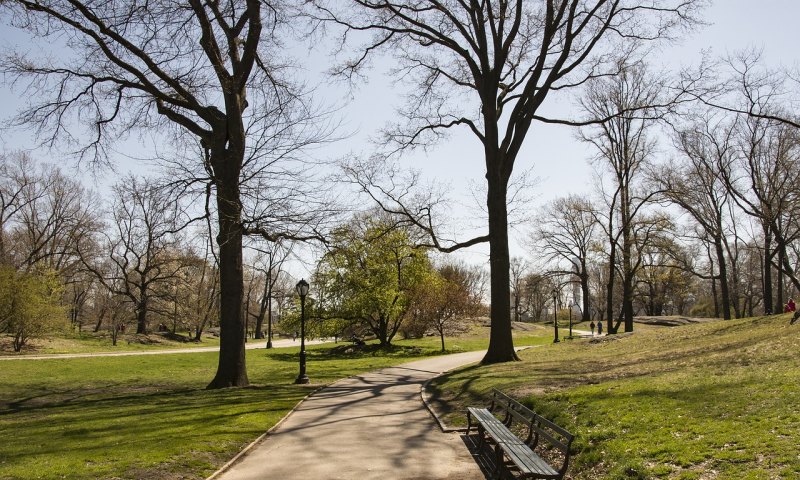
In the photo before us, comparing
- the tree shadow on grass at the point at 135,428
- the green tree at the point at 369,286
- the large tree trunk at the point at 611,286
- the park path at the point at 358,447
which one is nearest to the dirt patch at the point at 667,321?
the large tree trunk at the point at 611,286

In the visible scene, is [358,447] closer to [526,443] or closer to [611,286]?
[526,443]

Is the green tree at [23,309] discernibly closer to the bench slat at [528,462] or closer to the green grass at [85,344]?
the green grass at [85,344]

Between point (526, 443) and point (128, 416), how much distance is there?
793 centimetres

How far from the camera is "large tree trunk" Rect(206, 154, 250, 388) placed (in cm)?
1481

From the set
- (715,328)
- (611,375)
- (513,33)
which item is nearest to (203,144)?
(513,33)

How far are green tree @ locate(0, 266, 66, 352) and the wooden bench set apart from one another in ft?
87.0

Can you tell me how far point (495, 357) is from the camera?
18281 mm

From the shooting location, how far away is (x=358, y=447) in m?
8.73

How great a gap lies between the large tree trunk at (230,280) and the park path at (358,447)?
2971 millimetres

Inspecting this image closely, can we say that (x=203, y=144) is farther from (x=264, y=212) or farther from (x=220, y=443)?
(x=220, y=443)

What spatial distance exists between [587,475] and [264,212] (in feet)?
33.8

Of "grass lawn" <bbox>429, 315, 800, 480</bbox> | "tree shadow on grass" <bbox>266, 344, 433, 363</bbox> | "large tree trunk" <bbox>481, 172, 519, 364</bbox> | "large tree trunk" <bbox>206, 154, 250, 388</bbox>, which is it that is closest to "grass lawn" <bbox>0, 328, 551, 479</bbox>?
"large tree trunk" <bbox>206, 154, 250, 388</bbox>

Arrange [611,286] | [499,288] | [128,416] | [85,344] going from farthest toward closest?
[85,344]
[611,286]
[499,288]
[128,416]

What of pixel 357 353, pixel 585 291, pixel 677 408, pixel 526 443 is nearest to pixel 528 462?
pixel 526 443
